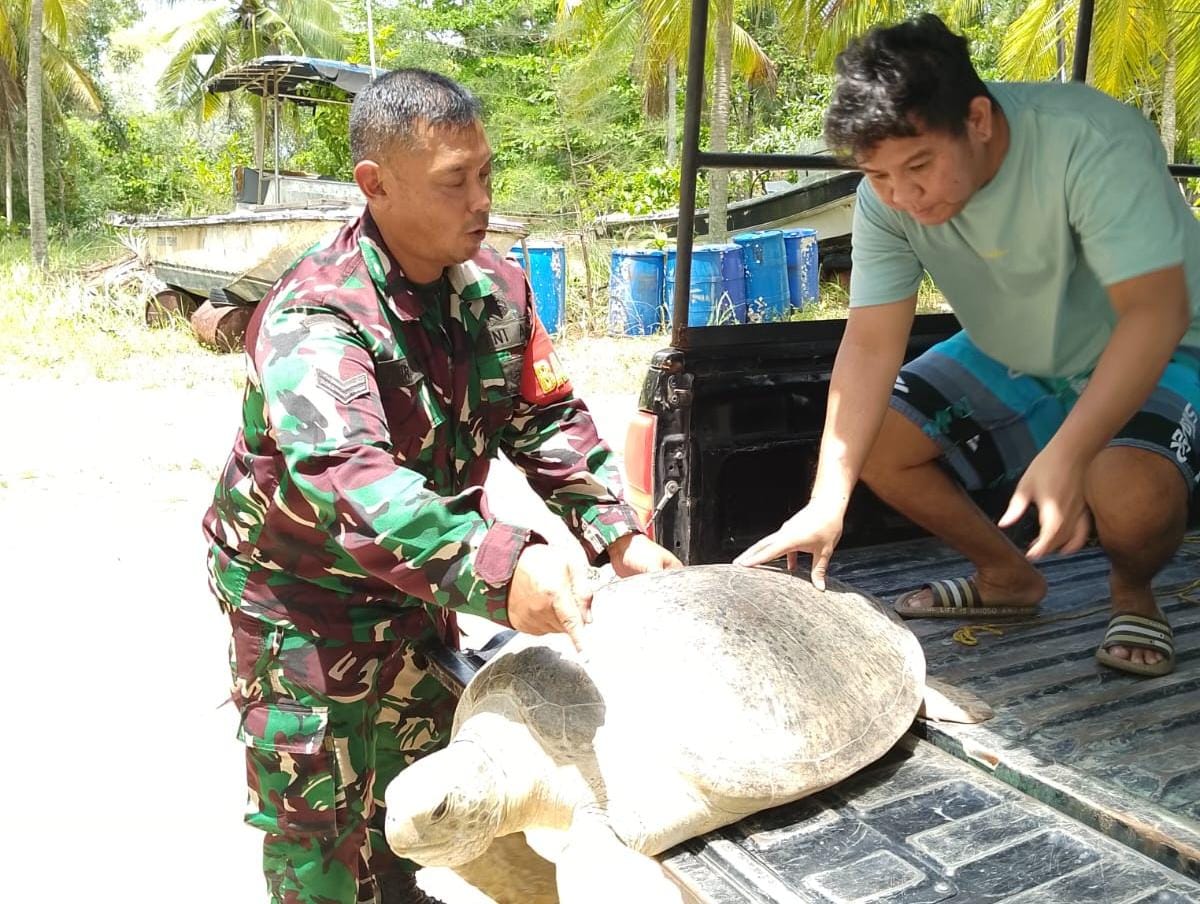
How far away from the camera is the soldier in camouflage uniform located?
162cm

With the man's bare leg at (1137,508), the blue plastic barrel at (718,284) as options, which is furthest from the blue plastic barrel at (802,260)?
the man's bare leg at (1137,508)

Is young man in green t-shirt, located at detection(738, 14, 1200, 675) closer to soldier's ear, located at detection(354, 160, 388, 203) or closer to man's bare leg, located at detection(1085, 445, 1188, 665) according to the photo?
man's bare leg, located at detection(1085, 445, 1188, 665)

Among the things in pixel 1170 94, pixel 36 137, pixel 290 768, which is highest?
pixel 1170 94

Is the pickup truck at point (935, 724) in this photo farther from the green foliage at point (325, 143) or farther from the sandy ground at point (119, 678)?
the green foliage at point (325, 143)

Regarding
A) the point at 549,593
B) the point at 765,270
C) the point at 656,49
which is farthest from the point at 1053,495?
the point at 656,49

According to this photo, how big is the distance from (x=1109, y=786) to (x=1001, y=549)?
824 mm

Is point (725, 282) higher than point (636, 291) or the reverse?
higher

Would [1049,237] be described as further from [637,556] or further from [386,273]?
[386,273]

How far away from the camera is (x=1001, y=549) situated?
2.49 m

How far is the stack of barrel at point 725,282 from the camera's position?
197 inches

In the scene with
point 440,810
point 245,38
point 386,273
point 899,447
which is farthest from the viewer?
point 245,38

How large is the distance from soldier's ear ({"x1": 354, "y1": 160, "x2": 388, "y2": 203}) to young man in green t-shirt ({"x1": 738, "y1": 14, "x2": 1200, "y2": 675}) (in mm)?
846

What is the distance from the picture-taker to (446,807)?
1.53 metres

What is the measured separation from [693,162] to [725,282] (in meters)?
2.79
